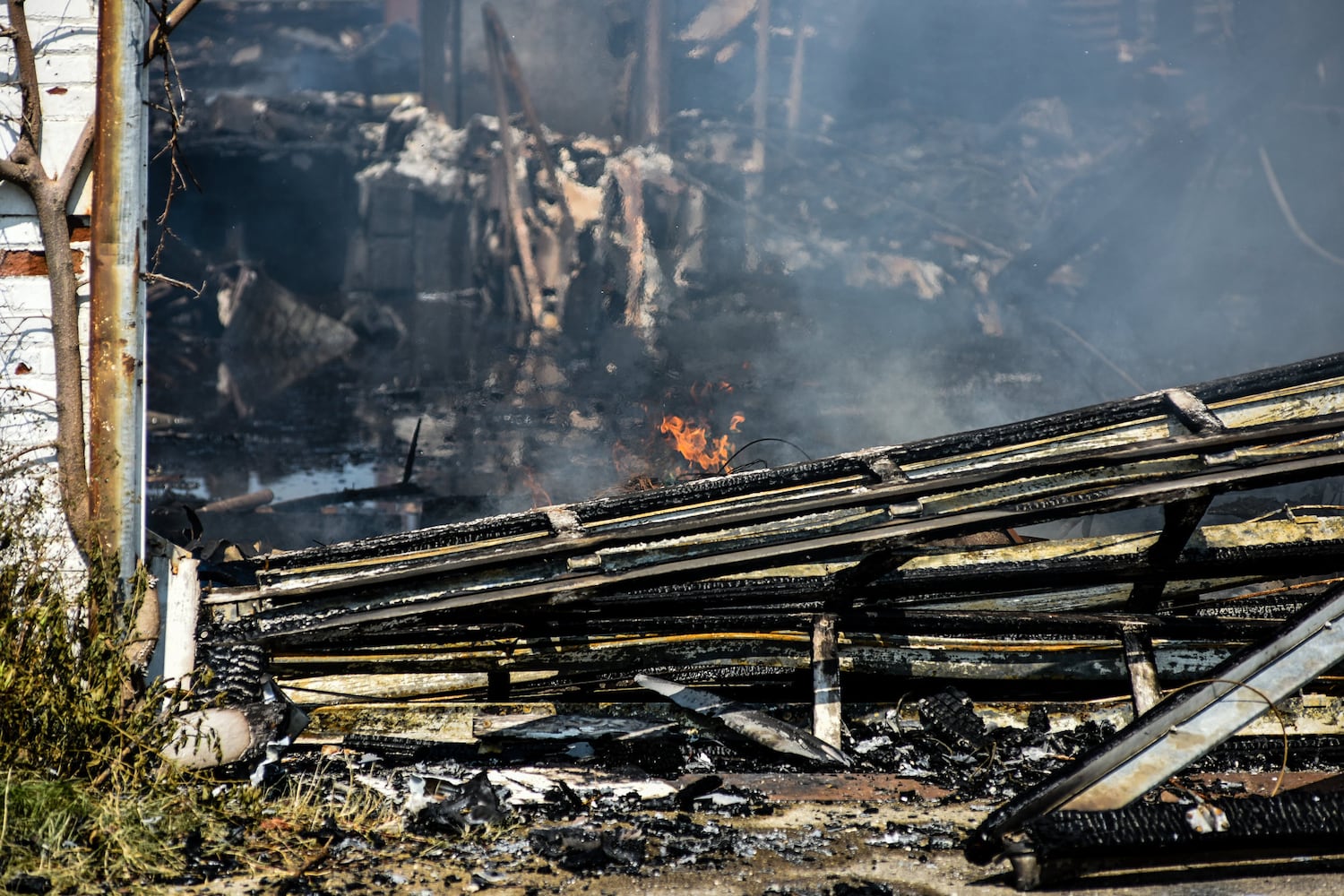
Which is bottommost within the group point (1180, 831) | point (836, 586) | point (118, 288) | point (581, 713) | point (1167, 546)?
point (1180, 831)

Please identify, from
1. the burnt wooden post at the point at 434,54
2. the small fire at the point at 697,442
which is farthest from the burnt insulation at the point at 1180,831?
the burnt wooden post at the point at 434,54

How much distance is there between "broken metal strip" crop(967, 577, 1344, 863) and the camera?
3.10 meters

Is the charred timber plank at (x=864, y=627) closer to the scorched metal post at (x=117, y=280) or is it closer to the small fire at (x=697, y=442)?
the scorched metal post at (x=117, y=280)

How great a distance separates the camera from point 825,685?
13.4 feet

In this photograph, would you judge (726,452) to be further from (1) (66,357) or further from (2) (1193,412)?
(1) (66,357)

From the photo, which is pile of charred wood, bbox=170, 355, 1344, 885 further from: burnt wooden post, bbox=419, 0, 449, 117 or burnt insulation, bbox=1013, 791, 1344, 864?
burnt wooden post, bbox=419, 0, 449, 117

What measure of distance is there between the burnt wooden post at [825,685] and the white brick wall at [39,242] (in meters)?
3.13

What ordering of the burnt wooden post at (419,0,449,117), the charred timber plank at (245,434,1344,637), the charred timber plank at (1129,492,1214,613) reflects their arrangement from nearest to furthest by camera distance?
the charred timber plank at (245,434,1344,637), the charred timber plank at (1129,492,1214,613), the burnt wooden post at (419,0,449,117)

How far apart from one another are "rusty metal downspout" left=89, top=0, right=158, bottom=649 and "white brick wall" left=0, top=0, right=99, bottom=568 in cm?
13

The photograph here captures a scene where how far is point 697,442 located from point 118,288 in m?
8.04

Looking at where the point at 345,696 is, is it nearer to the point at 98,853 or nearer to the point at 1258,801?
the point at 98,853

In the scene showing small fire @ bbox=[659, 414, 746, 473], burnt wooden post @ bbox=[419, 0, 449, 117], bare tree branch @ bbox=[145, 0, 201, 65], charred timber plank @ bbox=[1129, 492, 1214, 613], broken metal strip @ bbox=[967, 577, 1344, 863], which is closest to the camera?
broken metal strip @ bbox=[967, 577, 1344, 863]

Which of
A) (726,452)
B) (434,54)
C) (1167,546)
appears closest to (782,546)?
(1167,546)

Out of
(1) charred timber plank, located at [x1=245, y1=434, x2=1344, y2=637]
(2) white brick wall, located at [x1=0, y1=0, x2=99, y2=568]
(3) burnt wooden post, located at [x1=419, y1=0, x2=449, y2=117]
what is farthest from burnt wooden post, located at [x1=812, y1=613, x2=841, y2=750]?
(3) burnt wooden post, located at [x1=419, y1=0, x2=449, y2=117]
